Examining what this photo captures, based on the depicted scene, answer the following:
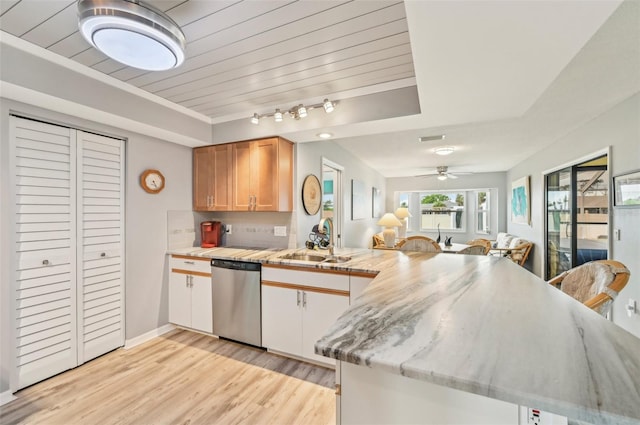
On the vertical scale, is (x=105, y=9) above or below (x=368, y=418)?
above

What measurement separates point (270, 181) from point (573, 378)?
265 cm

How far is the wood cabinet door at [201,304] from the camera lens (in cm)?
276

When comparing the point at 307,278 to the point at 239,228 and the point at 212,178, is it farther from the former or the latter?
the point at 212,178

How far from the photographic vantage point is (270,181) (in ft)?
9.46

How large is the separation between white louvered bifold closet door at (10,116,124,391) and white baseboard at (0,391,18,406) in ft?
0.17

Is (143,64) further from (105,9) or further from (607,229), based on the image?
(607,229)

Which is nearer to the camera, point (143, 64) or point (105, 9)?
point (105, 9)

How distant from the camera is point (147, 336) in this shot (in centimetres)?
276

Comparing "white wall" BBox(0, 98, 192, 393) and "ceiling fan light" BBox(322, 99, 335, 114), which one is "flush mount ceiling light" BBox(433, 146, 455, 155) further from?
"white wall" BBox(0, 98, 192, 393)

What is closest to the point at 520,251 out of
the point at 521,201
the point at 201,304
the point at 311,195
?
the point at 521,201

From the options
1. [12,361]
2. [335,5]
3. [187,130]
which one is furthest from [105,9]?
[12,361]

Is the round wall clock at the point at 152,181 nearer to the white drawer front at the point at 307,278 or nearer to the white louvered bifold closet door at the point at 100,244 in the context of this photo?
the white louvered bifold closet door at the point at 100,244

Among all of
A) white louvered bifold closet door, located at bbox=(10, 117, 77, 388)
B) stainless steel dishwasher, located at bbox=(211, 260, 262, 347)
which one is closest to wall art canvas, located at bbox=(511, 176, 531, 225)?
stainless steel dishwasher, located at bbox=(211, 260, 262, 347)

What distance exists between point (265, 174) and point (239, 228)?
2.96ft
